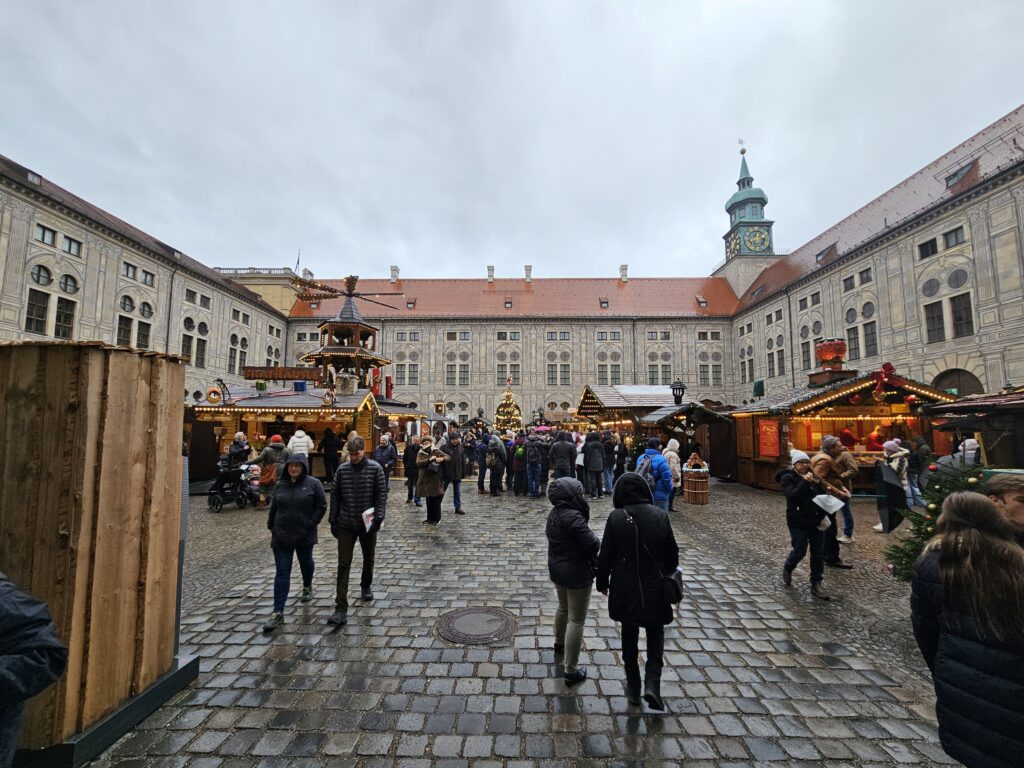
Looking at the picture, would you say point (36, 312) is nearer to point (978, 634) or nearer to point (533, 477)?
point (533, 477)

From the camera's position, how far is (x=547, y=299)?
47188 millimetres

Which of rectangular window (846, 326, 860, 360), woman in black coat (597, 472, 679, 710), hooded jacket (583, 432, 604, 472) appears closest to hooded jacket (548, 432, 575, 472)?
hooded jacket (583, 432, 604, 472)

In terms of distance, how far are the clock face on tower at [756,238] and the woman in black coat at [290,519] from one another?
53.3 metres

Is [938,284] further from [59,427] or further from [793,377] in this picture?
[59,427]

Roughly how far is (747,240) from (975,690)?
5415 cm

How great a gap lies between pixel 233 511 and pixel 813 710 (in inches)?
473

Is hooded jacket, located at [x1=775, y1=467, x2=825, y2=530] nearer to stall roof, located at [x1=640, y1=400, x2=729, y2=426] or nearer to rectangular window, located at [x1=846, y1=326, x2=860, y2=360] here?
stall roof, located at [x1=640, y1=400, x2=729, y2=426]

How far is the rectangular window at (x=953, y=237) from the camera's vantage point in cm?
2255

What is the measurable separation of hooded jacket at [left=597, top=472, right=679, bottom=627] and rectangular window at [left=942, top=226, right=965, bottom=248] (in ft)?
99.8

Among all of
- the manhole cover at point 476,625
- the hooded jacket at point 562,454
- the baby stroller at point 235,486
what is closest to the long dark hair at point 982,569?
the manhole cover at point 476,625

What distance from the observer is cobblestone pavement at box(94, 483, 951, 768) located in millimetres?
2801

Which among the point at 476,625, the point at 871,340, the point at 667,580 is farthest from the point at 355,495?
the point at 871,340

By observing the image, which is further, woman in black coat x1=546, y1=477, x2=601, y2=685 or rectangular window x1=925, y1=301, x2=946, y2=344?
rectangular window x1=925, y1=301, x2=946, y2=344

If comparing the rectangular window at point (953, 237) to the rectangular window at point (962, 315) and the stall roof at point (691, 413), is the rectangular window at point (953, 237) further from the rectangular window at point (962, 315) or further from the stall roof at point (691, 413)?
the stall roof at point (691, 413)
